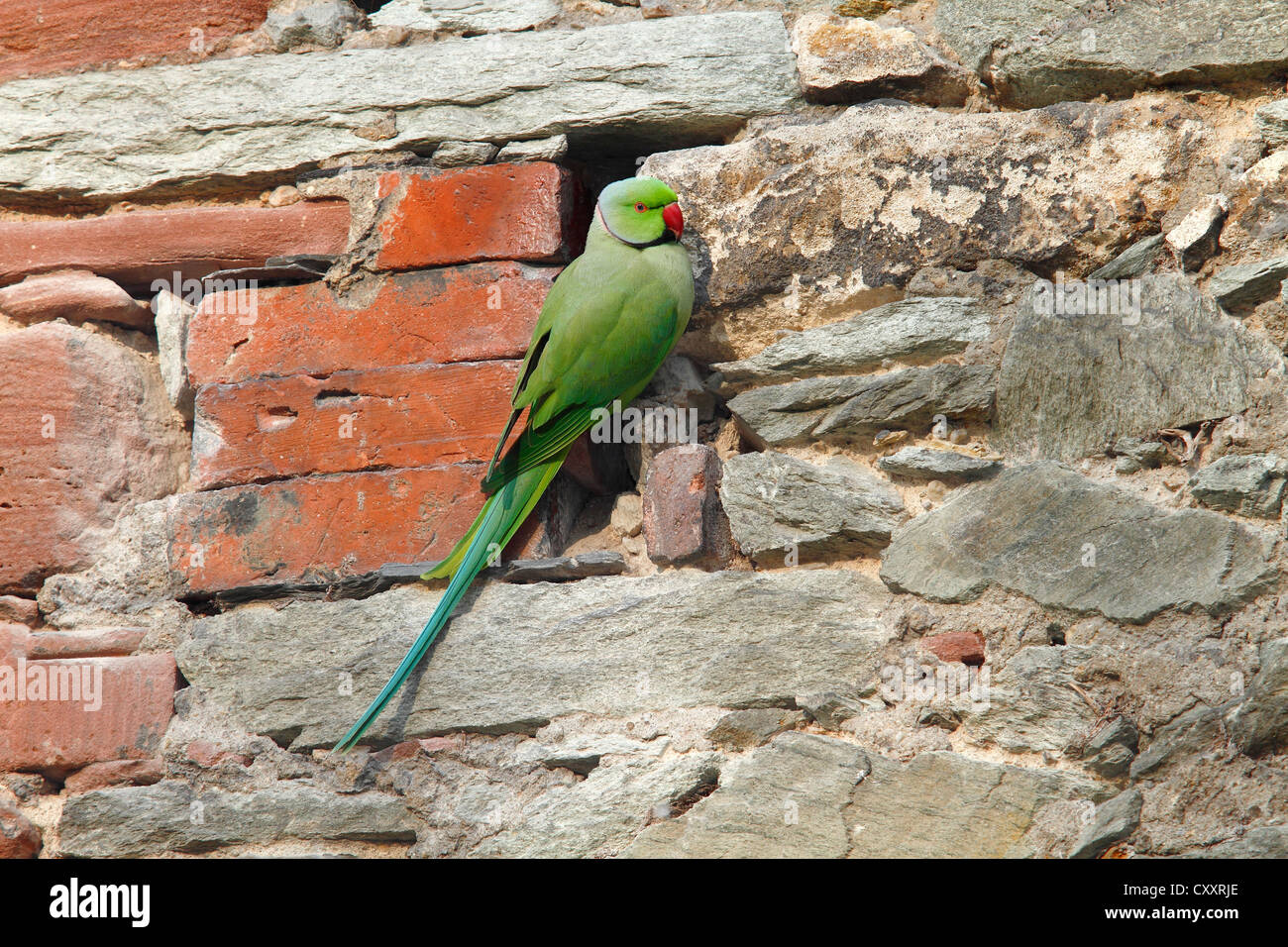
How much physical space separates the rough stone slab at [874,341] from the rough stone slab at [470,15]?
862 mm

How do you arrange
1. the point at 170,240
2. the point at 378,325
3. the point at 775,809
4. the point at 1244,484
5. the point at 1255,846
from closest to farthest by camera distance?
the point at 1255,846
the point at 1244,484
the point at 775,809
the point at 378,325
the point at 170,240

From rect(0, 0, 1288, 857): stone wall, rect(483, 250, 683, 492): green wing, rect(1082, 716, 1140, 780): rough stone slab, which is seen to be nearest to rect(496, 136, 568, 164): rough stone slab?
rect(0, 0, 1288, 857): stone wall

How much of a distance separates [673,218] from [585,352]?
1.00ft

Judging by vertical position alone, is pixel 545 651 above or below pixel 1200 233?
below

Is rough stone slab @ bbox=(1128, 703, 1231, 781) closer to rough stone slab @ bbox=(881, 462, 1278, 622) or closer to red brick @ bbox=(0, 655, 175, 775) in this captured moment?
rough stone slab @ bbox=(881, 462, 1278, 622)

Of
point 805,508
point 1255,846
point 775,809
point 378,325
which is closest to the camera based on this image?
point 1255,846

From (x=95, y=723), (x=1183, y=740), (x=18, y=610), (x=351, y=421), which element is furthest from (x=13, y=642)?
(x=1183, y=740)

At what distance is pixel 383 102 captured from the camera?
2.29m

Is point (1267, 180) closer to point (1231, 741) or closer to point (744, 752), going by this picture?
point (1231, 741)

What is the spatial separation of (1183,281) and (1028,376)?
30 centimetres

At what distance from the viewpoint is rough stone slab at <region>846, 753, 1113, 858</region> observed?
1.73 meters

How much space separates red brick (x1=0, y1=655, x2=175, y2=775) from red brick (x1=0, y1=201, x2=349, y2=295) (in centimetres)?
83

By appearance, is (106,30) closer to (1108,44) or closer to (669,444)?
(669,444)

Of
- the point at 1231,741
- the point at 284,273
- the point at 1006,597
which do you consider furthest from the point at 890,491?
the point at 284,273
